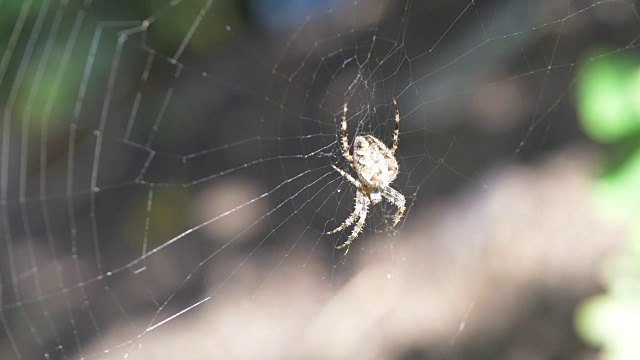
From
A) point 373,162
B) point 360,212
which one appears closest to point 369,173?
point 373,162

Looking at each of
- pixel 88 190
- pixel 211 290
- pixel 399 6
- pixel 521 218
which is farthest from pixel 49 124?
pixel 521 218

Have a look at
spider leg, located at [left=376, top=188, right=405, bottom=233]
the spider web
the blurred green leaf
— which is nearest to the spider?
spider leg, located at [left=376, top=188, right=405, bottom=233]

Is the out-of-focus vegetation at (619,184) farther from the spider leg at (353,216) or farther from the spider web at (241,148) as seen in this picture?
the spider leg at (353,216)

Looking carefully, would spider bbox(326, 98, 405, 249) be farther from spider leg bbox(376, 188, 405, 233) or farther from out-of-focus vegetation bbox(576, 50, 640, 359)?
out-of-focus vegetation bbox(576, 50, 640, 359)

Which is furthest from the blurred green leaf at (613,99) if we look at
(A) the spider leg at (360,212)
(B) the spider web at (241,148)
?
(A) the spider leg at (360,212)

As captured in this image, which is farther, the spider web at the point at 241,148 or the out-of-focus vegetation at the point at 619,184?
the spider web at the point at 241,148

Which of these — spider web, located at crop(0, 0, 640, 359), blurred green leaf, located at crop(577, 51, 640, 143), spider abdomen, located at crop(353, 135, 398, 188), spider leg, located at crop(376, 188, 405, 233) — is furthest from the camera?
spider web, located at crop(0, 0, 640, 359)

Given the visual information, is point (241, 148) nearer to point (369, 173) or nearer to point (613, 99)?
point (369, 173)
